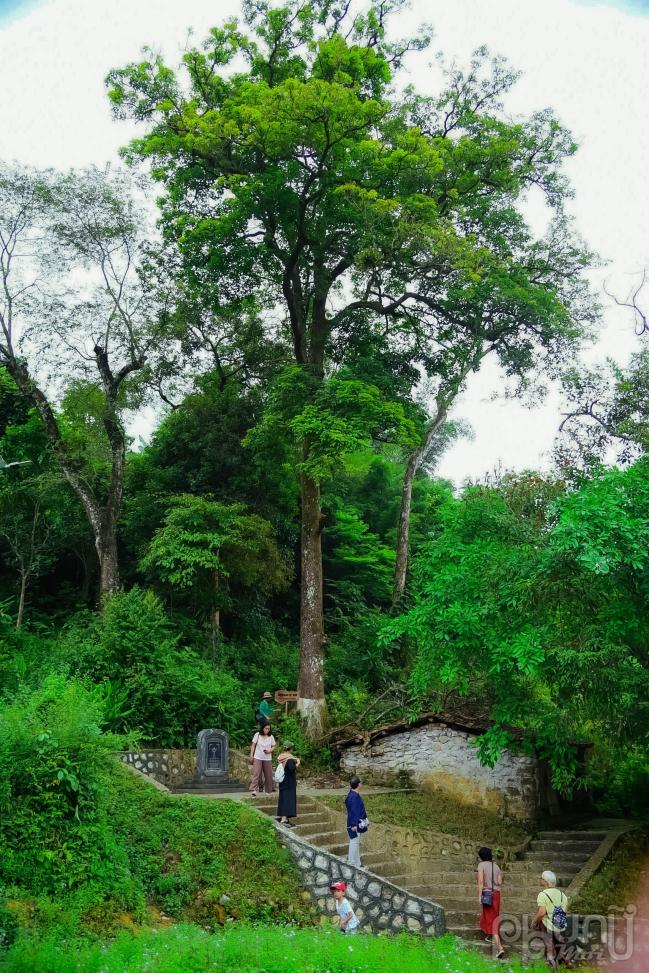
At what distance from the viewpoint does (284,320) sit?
84.9 ft

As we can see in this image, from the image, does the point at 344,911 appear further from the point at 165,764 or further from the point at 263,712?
the point at 263,712

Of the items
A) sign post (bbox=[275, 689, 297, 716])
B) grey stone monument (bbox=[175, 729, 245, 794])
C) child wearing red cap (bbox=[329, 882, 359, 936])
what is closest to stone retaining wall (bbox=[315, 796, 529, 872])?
grey stone monument (bbox=[175, 729, 245, 794])

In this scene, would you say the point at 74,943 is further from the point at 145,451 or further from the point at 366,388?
the point at 145,451

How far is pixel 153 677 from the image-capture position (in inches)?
699

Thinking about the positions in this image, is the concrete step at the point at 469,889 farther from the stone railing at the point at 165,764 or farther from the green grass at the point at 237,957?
the stone railing at the point at 165,764

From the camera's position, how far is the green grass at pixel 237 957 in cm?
764

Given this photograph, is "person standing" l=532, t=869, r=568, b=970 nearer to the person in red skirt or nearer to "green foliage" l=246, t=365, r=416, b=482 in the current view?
the person in red skirt

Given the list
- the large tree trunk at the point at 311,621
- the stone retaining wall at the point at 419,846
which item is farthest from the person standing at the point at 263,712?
the stone retaining wall at the point at 419,846

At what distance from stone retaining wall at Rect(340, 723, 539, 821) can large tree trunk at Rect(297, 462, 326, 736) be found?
148cm

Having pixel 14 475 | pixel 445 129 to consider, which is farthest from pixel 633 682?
pixel 14 475

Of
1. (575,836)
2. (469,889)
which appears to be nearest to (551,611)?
(469,889)

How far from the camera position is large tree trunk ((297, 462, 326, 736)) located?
20016 mm

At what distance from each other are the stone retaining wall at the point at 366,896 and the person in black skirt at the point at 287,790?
2.82 ft

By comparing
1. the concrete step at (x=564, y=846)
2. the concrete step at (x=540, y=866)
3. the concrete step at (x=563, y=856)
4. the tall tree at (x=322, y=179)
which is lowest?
the concrete step at (x=540, y=866)
